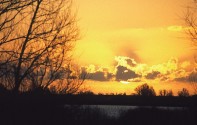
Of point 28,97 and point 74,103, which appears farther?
point 74,103

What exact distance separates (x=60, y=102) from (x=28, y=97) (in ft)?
5.84

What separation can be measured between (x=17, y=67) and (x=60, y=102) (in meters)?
2.73

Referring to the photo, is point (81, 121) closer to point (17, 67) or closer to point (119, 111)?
point (17, 67)

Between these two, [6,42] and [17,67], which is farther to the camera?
[17,67]

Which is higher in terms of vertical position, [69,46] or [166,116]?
[69,46]

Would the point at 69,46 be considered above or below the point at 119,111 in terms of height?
above

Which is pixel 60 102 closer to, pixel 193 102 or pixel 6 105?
pixel 6 105

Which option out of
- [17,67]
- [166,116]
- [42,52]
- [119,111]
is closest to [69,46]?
[42,52]

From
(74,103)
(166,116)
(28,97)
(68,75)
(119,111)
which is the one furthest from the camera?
(119,111)

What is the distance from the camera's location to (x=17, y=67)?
17797 mm

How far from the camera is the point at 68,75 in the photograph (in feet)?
71.2

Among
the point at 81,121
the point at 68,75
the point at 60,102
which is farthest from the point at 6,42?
the point at 81,121

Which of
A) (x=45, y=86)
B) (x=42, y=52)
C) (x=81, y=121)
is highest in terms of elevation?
(x=42, y=52)

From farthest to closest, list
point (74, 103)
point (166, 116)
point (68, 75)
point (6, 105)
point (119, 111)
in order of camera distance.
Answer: point (119, 111) → point (166, 116) → point (68, 75) → point (74, 103) → point (6, 105)
